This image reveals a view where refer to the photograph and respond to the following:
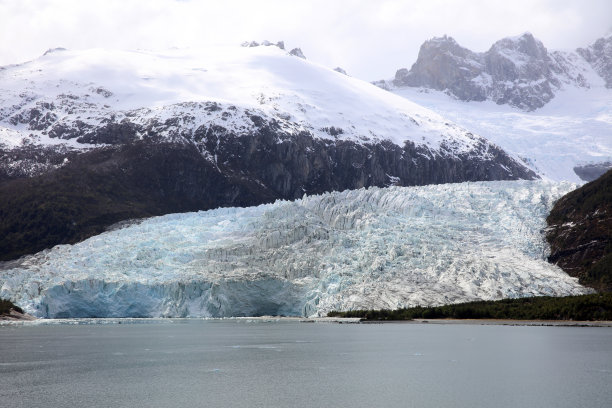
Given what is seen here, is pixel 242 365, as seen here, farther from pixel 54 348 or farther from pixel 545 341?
pixel 545 341

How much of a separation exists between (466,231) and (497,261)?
316 inches

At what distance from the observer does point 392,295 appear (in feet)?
251

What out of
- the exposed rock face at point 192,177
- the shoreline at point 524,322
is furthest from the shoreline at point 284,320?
the exposed rock face at point 192,177

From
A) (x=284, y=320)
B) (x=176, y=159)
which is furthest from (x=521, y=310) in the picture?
(x=176, y=159)

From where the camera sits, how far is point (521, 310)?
70.0 meters

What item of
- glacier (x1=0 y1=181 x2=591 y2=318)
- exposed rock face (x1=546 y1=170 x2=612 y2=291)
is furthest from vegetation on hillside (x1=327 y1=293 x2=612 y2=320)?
exposed rock face (x1=546 y1=170 x2=612 y2=291)

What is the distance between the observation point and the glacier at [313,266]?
7738cm

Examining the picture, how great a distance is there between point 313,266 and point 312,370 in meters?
44.5

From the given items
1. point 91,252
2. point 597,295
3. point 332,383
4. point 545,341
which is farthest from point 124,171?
point 332,383

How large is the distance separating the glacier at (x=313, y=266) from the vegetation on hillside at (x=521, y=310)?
1.71m

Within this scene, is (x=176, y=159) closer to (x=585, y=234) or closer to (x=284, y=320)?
(x=284, y=320)

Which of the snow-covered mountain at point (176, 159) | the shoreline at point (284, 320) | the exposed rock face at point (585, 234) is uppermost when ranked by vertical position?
the snow-covered mountain at point (176, 159)

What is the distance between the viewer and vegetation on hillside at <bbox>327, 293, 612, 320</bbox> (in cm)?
6888

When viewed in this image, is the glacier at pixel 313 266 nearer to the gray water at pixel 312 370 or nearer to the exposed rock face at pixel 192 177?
the gray water at pixel 312 370
